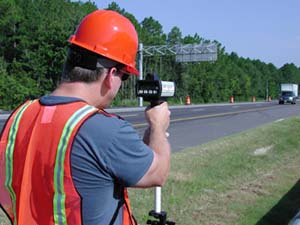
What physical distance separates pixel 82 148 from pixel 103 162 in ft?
0.31

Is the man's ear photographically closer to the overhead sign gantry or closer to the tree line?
the tree line

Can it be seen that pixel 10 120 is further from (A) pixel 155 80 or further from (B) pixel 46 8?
(B) pixel 46 8

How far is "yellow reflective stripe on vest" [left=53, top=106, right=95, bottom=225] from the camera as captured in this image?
186 cm

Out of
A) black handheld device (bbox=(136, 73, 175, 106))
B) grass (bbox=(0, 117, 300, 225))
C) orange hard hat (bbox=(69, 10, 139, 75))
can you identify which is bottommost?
grass (bbox=(0, 117, 300, 225))

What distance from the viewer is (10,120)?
2.13 meters

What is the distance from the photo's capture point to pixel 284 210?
291 inches

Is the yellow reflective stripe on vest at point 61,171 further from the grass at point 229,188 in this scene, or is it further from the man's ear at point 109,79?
the grass at point 229,188

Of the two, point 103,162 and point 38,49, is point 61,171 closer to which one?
point 103,162

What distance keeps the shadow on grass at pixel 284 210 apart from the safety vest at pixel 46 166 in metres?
5.10

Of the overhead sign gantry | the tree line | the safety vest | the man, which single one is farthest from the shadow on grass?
the overhead sign gantry

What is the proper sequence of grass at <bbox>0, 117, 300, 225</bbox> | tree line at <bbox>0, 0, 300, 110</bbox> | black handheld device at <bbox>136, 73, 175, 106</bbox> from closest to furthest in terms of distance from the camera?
black handheld device at <bbox>136, 73, 175, 106</bbox> < grass at <bbox>0, 117, 300, 225</bbox> < tree line at <bbox>0, 0, 300, 110</bbox>

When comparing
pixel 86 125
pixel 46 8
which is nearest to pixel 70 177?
pixel 86 125

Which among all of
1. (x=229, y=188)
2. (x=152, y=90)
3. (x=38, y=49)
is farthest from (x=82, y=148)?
(x=38, y=49)

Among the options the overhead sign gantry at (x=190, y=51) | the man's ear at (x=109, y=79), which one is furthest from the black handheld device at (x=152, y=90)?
the overhead sign gantry at (x=190, y=51)
